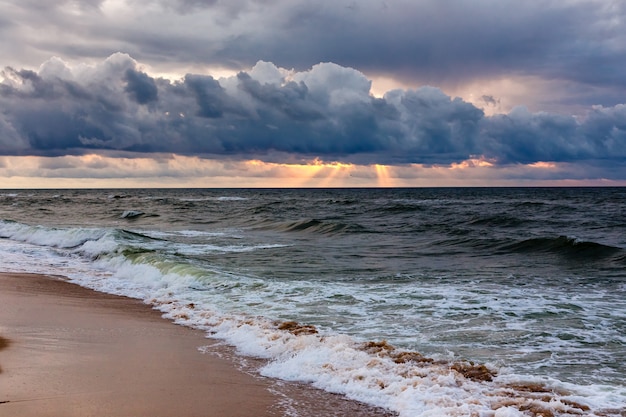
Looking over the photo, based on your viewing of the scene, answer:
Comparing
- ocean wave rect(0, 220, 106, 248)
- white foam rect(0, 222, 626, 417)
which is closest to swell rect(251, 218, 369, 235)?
ocean wave rect(0, 220, 106, 248)

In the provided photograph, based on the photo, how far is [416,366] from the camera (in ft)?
21.9

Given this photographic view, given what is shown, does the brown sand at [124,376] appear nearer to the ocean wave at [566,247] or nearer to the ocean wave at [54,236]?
the ocean wave at [54,236]

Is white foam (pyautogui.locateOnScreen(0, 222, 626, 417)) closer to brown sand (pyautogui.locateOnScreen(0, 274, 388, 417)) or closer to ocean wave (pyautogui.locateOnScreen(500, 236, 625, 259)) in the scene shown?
brown sand (pyautogui.locateOnScreen(0, 274, 388, 417))

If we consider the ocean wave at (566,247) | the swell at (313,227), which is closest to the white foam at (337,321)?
the ocean wave at (566,247)

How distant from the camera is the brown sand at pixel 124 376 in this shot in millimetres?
5320

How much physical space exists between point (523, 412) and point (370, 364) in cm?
191

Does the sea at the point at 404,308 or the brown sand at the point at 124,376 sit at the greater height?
the brown sand at the point at 124,376

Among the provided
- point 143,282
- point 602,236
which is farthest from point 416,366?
point 602,236

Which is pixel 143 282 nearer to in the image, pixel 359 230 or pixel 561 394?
pixel 561 394

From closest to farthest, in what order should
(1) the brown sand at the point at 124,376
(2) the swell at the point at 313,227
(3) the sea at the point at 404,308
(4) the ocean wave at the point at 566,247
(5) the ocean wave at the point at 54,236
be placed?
(1) the brown sand at the point at 124,376
(3) the sea at the point at 404,308
(4) the ocean wave at the point at 566,247
(5) the ocean wave at the point at 54,236
(2) the swell at the point at 313,227

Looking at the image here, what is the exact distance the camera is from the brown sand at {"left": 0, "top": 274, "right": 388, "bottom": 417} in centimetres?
532

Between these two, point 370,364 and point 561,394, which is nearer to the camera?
point 561,394

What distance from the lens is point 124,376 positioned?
20.5 ft

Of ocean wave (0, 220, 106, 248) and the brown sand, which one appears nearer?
the brown sand
